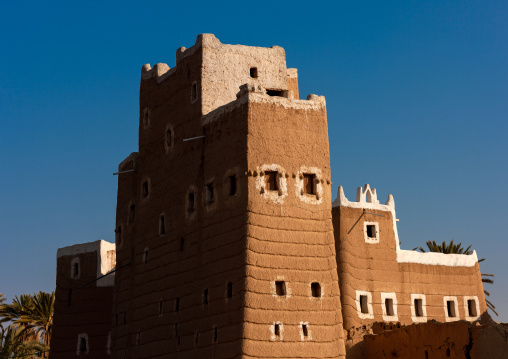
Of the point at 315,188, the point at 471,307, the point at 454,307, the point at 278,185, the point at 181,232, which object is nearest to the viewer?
the point at 278,185

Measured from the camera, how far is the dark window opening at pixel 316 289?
108 feet

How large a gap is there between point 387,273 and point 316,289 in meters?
8.56

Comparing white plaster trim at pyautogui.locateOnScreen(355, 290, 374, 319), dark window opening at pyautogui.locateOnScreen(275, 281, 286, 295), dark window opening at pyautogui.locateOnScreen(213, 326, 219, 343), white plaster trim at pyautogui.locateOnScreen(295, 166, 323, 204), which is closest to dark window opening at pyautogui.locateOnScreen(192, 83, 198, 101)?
white plaster trim at pyautogui.locateOnScreen(295, 166, 323, 204)

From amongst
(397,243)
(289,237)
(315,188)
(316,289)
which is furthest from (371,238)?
(289,237)

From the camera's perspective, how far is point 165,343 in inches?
1420

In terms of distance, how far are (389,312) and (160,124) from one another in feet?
46.0

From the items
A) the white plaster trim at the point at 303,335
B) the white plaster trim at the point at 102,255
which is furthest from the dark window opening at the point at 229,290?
the white plaster trim at the point at 102,255

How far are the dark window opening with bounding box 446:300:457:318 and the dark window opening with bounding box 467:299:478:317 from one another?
1.03 m

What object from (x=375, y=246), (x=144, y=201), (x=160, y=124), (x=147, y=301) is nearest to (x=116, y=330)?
(x=147, y=301)

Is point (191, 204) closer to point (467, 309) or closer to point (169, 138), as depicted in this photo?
point (169, 138)

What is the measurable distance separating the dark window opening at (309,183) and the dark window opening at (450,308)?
478 inches

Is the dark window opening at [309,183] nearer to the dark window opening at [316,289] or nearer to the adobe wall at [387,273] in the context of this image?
the dark window opening at [316,289]

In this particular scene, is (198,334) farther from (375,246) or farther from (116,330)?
(375,246)

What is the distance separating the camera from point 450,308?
42.3 meters
